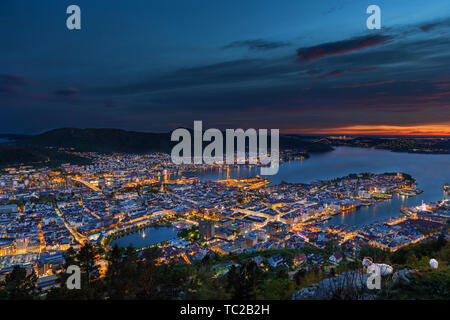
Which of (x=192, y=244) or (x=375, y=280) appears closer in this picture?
(x=375, y=280)

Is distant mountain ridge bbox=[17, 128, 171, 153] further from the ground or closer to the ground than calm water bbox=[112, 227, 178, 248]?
further from the ground

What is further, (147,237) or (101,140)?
(101,140)

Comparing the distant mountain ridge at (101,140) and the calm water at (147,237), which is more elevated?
the distant mountain ridge at (101,140)

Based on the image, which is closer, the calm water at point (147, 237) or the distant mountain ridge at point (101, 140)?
the calm water at point (147, 237)

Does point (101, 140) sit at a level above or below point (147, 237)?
above

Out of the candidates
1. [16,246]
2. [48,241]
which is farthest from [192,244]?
[16,246]

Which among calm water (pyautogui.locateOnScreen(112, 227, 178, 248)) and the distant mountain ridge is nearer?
calm water (pyautogui.locateOnScreen(112, 227, 178, 248))
